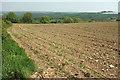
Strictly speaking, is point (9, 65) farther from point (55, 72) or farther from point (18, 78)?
point (55, 72)

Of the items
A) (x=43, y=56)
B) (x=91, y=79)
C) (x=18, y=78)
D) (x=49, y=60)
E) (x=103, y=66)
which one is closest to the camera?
(x=18, y=78)

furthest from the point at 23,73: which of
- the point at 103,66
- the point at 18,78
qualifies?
the point at 103,66

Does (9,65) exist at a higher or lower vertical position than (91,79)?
higher

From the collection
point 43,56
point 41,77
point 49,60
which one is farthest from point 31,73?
point 43,56

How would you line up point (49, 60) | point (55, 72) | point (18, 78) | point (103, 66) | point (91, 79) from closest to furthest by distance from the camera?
point (18, 78), point (91, 79), point (55, 72), point (103, 66), point (49, 60)

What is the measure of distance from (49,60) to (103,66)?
2.48m

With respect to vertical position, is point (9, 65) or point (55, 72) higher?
point (9, 65)

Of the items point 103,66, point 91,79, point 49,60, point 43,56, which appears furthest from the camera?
point 43,56

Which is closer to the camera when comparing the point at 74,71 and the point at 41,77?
the point at 41,77

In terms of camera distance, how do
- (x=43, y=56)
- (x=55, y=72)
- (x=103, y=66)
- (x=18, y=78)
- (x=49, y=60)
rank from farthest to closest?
(x=43, y=56)
(x=49, y=60)
(x=103, y=66)
(x=55, y=72)
(x=18, y=78)

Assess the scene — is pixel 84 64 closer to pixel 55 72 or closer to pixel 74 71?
pixel 74 71

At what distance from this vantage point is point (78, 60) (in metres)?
6.36

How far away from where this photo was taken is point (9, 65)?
15.7 ft

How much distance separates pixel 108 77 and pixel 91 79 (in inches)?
28.1
